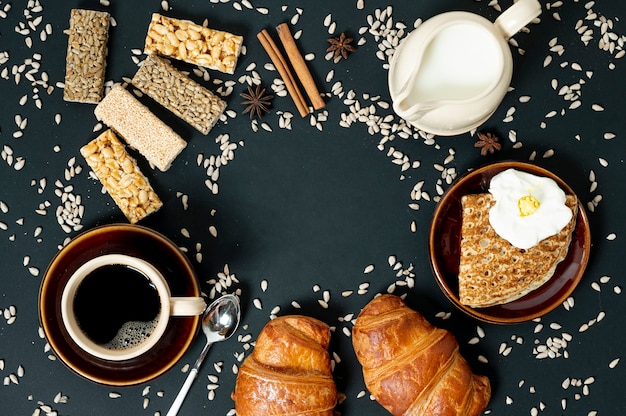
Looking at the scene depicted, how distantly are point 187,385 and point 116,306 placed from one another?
38 centimetres

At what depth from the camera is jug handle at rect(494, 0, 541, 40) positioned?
1918 mm

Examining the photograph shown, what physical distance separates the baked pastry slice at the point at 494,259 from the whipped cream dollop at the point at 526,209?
0.11 feet

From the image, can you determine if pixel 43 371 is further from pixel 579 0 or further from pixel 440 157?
pixel 579 0

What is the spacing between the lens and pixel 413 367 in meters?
2.12

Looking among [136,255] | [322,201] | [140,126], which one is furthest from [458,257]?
[140,126]

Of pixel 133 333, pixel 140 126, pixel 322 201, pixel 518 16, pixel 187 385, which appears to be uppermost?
pixel 518 16

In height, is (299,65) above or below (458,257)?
above

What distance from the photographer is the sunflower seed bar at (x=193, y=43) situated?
2.26 m

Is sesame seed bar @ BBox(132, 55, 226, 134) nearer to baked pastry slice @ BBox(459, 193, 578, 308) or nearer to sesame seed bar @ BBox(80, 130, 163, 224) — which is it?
sesame seed bar @ BBox(80, 130, 163, 224)

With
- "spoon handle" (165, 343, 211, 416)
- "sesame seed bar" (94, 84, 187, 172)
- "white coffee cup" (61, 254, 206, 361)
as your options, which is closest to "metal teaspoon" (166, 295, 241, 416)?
"spoon handle" (165, 343, 211, 416)

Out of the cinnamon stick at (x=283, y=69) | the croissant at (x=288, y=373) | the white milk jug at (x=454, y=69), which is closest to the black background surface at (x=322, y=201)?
the cinnamon stick at (x=283, y=69)

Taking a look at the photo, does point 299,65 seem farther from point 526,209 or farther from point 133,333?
point 133,333

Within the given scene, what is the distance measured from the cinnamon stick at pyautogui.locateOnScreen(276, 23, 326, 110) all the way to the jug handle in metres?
0.61

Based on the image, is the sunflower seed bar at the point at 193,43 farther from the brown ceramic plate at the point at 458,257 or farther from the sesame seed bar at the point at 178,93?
the brown ceramic plate at the point at 458,257
